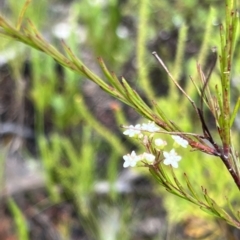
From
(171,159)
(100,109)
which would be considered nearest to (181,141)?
(171,159)

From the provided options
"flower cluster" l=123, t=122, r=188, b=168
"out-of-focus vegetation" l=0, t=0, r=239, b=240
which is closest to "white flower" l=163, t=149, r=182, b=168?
"flower cluster" l=123, t=122, r=188, b=168

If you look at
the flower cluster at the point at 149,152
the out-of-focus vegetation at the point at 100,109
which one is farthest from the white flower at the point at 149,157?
the out-of-focus vegetation at the point at 100,109

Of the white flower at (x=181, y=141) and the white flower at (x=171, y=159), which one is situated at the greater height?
the white flower at (x=181, y=141)

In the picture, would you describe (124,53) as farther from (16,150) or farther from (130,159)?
(130,159)

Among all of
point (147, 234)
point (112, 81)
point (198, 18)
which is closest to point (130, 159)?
point (112, 81)

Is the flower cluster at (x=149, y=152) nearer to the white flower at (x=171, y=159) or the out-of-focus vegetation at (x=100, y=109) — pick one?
the white flower at (x=171, y=159)

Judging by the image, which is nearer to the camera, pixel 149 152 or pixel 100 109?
pixel 149 152

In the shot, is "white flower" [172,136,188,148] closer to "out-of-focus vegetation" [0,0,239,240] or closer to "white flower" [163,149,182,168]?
"white flower" [163,149,182,168]

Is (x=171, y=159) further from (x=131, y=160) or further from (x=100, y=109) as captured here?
(x=100, y=109)
